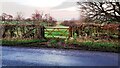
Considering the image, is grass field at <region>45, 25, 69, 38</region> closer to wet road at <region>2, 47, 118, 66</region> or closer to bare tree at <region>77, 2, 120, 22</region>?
wet road at <region>2, 47, 118, 66</region>

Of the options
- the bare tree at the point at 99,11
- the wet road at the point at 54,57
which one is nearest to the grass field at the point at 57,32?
the wet road at the point at 54,57

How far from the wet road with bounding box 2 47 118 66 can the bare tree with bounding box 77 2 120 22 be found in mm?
573

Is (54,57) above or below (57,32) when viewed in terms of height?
below

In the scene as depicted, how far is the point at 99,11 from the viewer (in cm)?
456

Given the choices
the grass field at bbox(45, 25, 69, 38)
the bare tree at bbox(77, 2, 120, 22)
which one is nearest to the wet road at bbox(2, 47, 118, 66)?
the grass field at bbox(45, 25, 69, 38)

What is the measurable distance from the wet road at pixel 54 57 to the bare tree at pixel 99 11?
0.57 metres

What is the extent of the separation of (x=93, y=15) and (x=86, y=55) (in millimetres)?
667

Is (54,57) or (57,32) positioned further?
(57,32)

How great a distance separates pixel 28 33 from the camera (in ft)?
15.9

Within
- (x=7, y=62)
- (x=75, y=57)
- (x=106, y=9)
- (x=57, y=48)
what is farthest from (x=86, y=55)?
(x=7, y=62)

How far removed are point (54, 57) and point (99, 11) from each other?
1057mm

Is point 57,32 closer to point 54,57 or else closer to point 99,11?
point 54,57

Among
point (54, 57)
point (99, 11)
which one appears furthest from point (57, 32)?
point (99, 11)

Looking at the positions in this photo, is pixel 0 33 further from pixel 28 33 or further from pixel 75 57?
pixel 75 57
